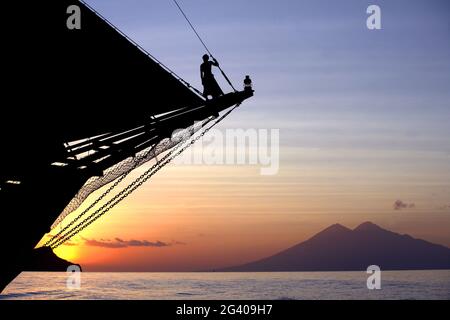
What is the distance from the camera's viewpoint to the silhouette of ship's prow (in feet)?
36.9

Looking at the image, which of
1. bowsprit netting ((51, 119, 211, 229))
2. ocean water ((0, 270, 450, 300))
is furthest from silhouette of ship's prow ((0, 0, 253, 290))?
ocean water ((0, 270, 450, 300))

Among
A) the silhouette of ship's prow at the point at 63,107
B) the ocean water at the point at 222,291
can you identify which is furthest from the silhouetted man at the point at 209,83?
the ocean water at the point at 222,291

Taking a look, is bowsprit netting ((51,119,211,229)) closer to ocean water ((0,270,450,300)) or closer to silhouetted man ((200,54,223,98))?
silhouetted man ((200,54,223,98))

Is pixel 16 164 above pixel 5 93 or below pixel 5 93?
below

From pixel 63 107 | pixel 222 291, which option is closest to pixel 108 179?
pixel 63 107

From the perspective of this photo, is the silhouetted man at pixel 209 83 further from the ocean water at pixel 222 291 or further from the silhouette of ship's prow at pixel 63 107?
the ocean water at pixel 222 291

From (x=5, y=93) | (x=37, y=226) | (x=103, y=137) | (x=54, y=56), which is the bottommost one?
(x=37, y=226)

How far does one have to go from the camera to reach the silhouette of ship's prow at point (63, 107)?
11.2m

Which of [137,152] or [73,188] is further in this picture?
[137,152]

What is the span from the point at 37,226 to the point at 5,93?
279 cm

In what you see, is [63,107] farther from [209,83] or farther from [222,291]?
[222,291]
